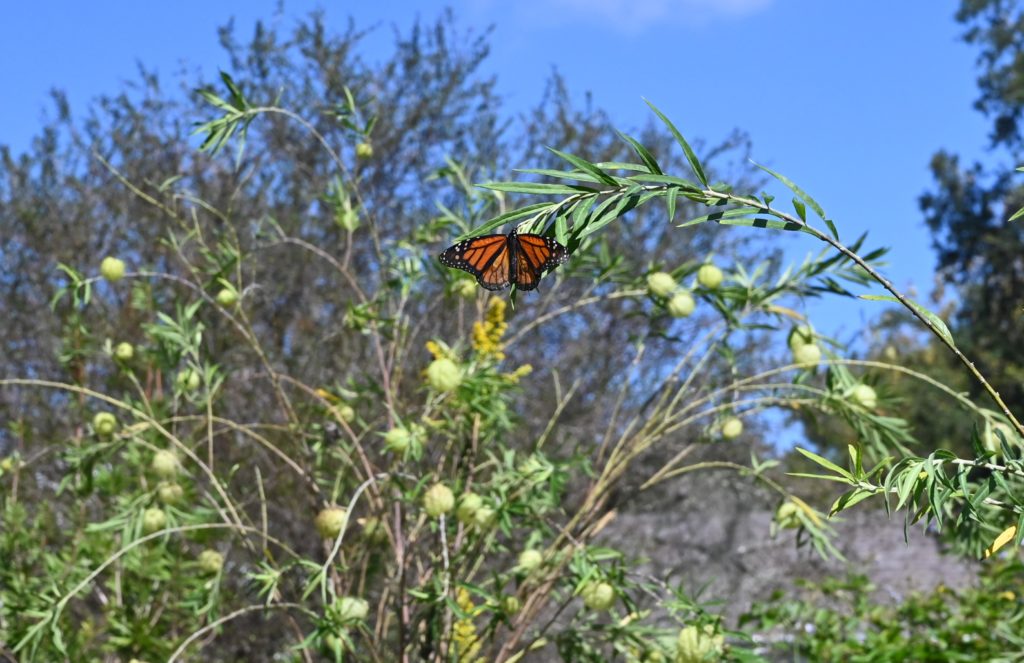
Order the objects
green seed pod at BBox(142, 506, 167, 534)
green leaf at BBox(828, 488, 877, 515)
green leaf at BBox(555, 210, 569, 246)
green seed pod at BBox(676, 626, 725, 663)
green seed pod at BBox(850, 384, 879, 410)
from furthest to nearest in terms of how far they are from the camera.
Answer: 1. green seed pod at BBox(142, 506, 167, 534)
2. green seed pod at BBox(850, 384, 879, 410)
3. green seed pod at BBox(676, 626, 725, 663)
4. green leaf at BBox(555, 210, 569, 246)
5. green leaf at BBox(828, 488, 877, 515)

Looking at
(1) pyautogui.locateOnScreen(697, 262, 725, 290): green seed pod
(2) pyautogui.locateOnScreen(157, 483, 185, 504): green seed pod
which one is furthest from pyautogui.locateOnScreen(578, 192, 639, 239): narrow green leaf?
(2) pyautogui.locateOnScreen(157, 483, 185, 504): green seed pod

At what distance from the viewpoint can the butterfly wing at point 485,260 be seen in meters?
1.93

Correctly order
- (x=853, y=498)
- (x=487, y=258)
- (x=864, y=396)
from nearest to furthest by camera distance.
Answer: (x=853, y=498), (x=487, y=258), (x=864, y=396)

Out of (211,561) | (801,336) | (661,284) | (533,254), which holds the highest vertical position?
(661,284)

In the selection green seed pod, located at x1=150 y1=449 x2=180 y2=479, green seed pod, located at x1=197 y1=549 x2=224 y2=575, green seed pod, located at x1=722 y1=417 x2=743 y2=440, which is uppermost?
green seed pod, located at x1=722 y1=417 x2=743 y2=440

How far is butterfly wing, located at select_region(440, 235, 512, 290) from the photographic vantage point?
193cm

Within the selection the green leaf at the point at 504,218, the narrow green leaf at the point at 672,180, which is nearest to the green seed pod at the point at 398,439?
the green leaf at the point at 504,218

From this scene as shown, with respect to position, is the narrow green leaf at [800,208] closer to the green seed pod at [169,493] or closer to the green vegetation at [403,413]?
the green vegetation at [403,413]

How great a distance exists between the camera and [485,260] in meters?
1.95

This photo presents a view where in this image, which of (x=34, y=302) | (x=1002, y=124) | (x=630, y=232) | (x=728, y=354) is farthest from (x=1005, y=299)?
(x=728, y=354)

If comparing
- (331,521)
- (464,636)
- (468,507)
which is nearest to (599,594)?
(468,507)

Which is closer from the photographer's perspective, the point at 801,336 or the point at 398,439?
the point at 398,439

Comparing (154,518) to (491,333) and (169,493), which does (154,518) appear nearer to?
(169,493)

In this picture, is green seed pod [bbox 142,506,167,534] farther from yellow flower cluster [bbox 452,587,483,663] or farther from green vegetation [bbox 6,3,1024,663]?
yellow flower cluster [bbox 452,587,483,663]
